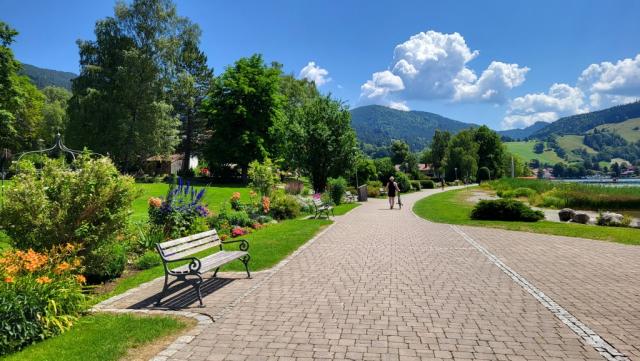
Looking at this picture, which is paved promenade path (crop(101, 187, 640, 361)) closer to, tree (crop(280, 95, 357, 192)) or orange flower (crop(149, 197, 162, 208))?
orange flower (crop(149, 197, 162, 208))

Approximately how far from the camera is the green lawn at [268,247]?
8.07 m

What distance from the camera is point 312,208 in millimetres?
21250

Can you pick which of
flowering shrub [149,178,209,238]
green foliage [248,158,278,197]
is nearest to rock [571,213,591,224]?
green foliage [248,158,278,197]

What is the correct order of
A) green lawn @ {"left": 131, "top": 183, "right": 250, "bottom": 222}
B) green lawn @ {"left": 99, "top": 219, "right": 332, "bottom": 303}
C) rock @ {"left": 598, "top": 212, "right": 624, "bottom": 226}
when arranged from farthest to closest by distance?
rock @ {"left": 598, "top": 212, "right": 624, "bottom": 226}
green lawn @ {"left": 131, "top": 183, "right": 250, "bottom": 222}
green lawn @ {"left": 99, "top": 219, "right": 332, "bottom": 303}

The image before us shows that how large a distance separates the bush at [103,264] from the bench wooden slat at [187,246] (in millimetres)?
1682

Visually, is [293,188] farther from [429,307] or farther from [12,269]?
[12,269]

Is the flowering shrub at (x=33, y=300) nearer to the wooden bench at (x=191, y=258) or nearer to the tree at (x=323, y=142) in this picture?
the wooden bench at (x=191, y=258)

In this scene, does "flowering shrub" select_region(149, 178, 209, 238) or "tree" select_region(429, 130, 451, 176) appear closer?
"flowering shrub" select_region(149, 178, 209, 238)

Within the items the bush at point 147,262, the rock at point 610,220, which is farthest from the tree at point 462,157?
the bush at point 147,262

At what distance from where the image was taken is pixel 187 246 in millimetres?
7367

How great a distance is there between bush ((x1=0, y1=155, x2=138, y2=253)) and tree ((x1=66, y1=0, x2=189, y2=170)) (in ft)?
105

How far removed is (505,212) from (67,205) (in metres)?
15.7

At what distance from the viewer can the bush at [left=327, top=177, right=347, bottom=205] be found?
27031 mm

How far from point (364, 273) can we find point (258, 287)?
209 centimetres
